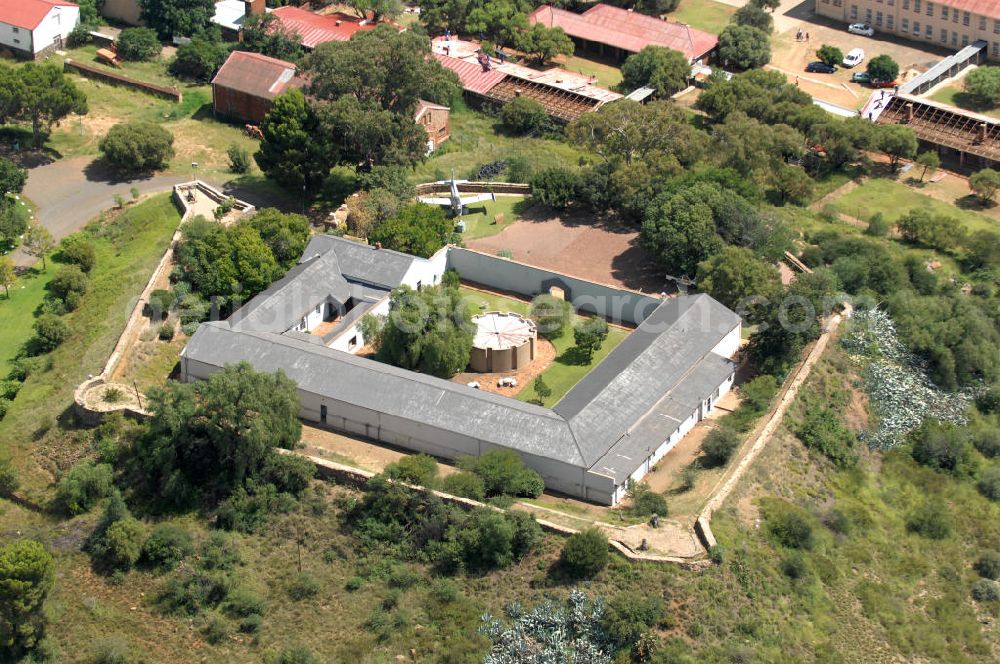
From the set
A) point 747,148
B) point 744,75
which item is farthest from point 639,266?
point 744,75

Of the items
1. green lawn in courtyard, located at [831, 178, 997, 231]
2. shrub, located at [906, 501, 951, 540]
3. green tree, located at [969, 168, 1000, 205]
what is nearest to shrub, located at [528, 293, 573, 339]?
shrub, located at [906, 501, 951, 540]

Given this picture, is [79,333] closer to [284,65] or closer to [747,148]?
[284,65]

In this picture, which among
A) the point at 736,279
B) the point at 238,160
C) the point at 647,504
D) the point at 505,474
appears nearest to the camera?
the point at 647,504

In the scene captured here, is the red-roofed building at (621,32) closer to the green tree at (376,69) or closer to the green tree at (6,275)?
the green tree at (376,69)

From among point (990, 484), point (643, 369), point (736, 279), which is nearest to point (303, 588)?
point (643, 369)

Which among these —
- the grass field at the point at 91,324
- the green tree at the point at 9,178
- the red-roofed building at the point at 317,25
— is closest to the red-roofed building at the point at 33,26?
the red-roofed building at the point at 317,25

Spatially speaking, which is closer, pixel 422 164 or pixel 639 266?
pixel 639 266

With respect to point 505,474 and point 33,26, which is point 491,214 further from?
point 33,26
